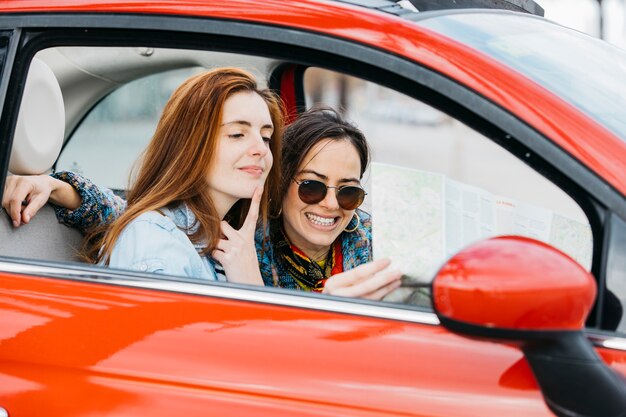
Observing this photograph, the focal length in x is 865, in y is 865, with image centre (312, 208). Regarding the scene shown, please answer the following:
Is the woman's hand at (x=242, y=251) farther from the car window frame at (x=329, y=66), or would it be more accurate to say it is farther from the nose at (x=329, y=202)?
the car window frame at (x=329, y=66)

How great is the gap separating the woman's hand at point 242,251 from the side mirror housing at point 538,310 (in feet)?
2.96

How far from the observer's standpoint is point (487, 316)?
127 centimetres

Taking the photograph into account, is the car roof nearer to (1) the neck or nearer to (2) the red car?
(2) the red car

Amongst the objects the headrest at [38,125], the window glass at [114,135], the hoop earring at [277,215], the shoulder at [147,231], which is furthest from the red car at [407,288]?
the window glass at [114,135]

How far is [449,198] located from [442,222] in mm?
50

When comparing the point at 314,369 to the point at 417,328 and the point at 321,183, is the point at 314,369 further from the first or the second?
the point at 321,183

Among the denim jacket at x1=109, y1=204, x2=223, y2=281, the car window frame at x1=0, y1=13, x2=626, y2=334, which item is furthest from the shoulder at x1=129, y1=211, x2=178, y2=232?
the car window frame at x1=0, y1=13, x2=626, y2=334

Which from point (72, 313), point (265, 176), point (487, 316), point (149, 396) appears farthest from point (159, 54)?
point (487, 316)

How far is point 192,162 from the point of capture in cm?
225

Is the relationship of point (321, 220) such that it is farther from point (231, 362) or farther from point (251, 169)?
point (231, 362)

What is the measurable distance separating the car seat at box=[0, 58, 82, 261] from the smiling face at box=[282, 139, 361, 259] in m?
0.61

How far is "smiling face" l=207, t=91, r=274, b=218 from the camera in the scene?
2.26m

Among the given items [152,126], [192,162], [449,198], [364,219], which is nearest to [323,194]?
[364,219]

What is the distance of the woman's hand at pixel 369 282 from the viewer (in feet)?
5.40
